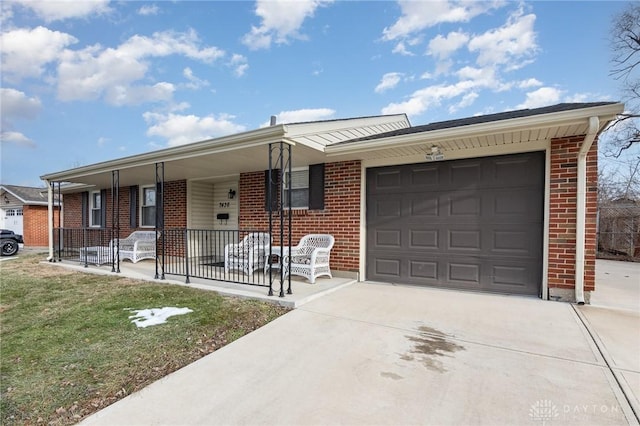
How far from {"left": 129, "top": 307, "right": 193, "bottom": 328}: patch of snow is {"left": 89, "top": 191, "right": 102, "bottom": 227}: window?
9.48 meters

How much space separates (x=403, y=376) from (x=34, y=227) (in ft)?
69.3

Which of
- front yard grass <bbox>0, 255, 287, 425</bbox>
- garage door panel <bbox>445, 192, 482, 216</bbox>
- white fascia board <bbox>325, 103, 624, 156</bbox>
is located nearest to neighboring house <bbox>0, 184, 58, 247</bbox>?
front yard grass <bbox>0, 255, 287, 425</bbox>

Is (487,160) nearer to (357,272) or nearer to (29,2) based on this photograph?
(357,272)

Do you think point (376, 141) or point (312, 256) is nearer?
point (376, 141)

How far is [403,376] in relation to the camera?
2.41 metres

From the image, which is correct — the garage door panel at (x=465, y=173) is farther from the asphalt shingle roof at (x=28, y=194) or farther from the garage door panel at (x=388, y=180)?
the asphalt shingle roof at (x=28, y=194)

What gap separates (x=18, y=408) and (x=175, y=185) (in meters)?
7.86

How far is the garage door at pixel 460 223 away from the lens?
471 centimetres

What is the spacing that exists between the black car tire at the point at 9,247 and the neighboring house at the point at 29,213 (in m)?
3.44

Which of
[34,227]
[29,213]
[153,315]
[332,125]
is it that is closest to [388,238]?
[332,125]

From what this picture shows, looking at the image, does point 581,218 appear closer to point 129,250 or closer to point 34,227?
point 129,250

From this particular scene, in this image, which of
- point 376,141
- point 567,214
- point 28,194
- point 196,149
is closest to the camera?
point 567,214

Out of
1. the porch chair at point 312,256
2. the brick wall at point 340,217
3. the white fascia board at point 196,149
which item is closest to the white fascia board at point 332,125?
the white fascia board at point 196,149

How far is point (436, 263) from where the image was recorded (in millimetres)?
5340
